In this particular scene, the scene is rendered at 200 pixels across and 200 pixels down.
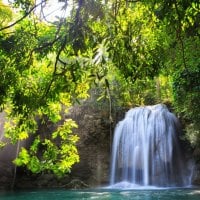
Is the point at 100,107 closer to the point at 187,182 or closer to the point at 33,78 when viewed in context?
the point at 187,182

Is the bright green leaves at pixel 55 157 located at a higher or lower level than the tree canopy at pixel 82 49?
lower

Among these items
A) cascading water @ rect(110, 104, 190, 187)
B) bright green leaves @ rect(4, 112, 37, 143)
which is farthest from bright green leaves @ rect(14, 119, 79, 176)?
cascading water @ rect(110, 104, 190, 187)

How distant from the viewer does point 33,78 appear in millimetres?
3930

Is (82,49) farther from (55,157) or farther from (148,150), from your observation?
(148,150)

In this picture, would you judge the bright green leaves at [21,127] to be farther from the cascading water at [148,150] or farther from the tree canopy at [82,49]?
the cascading water at [148,150]

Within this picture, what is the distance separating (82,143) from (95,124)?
1234 millimetres

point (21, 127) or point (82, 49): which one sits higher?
point (82, 49)

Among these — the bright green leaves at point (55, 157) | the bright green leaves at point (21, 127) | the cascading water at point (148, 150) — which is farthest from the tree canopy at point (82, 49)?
the cascading water at point (148, 150)

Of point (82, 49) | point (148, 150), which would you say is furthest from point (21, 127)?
point (148, 150)

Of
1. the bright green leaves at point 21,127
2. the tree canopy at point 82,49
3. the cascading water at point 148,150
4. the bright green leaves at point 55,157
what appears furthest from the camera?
the cascading water at point 148,150

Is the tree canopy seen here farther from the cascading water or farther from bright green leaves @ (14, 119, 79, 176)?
the cascading water

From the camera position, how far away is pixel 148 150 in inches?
744

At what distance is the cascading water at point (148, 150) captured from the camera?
18.2 metres

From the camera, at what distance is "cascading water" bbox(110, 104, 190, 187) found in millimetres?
18156
